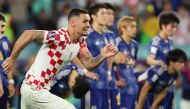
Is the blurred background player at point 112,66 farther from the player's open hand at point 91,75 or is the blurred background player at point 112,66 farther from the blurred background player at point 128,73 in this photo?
the player's open hand at point 91,75

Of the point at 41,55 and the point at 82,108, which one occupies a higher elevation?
the point at 41,55

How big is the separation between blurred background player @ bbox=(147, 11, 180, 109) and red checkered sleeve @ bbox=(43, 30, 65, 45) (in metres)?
4.34

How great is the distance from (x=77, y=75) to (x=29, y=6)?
10072 mm

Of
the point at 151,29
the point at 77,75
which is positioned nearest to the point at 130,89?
the point at 77,75

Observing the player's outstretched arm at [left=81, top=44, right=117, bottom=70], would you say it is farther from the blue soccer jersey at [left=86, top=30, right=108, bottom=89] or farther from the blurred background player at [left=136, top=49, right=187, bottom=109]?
the blurred background player at [left=136, top=49, right=187, bottom=109]

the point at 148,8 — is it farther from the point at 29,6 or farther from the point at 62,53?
the point at 62,53

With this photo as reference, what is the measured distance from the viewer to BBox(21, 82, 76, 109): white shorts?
13.5 metres

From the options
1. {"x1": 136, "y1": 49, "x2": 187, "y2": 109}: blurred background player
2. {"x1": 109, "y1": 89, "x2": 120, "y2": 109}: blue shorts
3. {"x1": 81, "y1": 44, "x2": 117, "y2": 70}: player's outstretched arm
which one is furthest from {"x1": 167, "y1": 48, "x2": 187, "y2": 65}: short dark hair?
{"x1": 81, "y1": 44, "x2": 117, "y2": 70}: player's outstretched arm

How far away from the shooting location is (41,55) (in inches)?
533

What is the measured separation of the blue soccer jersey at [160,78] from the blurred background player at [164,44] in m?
0.16

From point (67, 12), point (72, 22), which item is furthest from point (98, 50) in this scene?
point (67, 12)

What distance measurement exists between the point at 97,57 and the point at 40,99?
1.27 metres

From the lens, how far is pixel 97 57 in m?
14.3

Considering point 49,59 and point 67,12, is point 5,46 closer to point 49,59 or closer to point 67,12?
point 49,59
